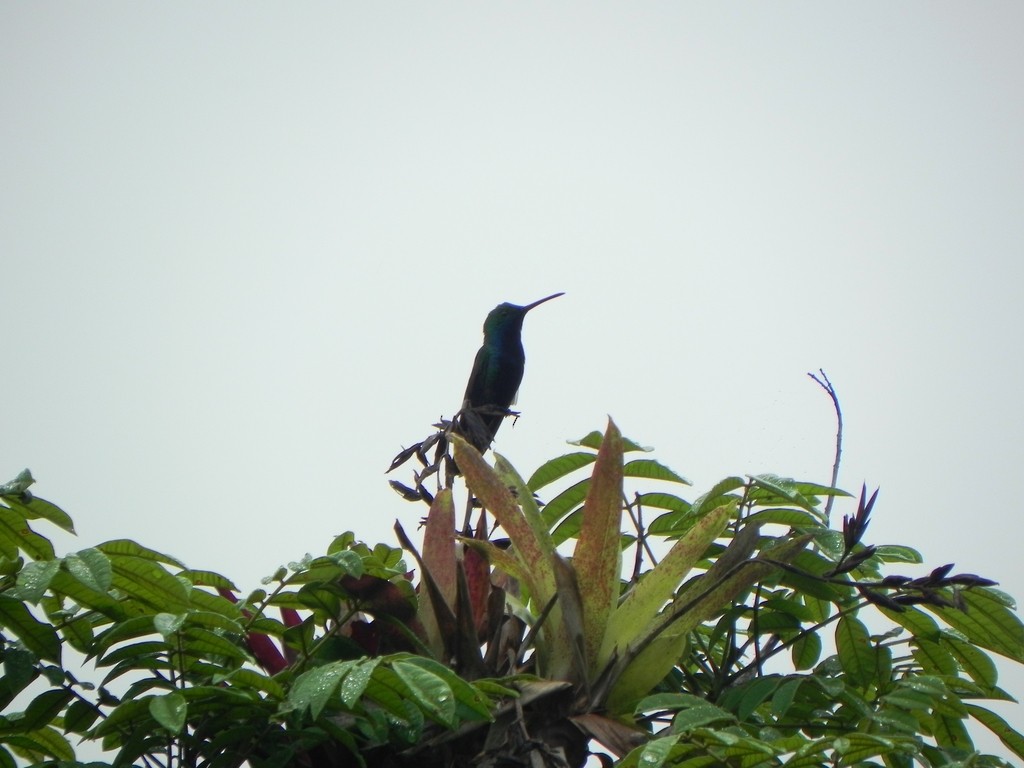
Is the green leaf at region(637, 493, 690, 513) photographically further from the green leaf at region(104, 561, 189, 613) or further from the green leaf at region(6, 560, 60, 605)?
the green leaf at region(6, 560, 60, 605)

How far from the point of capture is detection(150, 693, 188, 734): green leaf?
1651 mm

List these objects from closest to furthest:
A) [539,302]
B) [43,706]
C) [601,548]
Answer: [43,706] < [601,548] < [539,302]

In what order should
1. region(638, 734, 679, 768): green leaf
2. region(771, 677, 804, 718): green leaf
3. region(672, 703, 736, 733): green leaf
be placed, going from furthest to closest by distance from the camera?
region(771, 677, 804, 718): green leaf, region(672, 703, 736, 733): green leaf, region(638, 734, 679, 768): green leaf

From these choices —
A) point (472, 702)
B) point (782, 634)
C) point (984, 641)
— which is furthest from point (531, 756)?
point (984, 641)

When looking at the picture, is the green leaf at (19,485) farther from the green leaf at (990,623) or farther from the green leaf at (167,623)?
the green leaf at (990,623)

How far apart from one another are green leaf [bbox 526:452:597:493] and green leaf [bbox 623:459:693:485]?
118 millimetres

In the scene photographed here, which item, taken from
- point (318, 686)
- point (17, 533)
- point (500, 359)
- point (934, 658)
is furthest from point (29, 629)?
point (500, 359)

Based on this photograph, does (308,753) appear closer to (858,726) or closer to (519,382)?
(858,726)

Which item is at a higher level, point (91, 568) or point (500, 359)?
point (500, 359)

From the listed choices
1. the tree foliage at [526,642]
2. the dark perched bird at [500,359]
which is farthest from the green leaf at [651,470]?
the dark perched bird at [500,359]

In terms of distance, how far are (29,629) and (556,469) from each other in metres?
1.29

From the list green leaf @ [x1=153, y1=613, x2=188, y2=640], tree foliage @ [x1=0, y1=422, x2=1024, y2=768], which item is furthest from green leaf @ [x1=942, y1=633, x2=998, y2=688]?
green leaf @ [x1=153, y1=613, x2=188, y2=640]

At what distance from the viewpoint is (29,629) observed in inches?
77.4

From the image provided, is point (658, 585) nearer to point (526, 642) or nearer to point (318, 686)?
point (526, 642)
